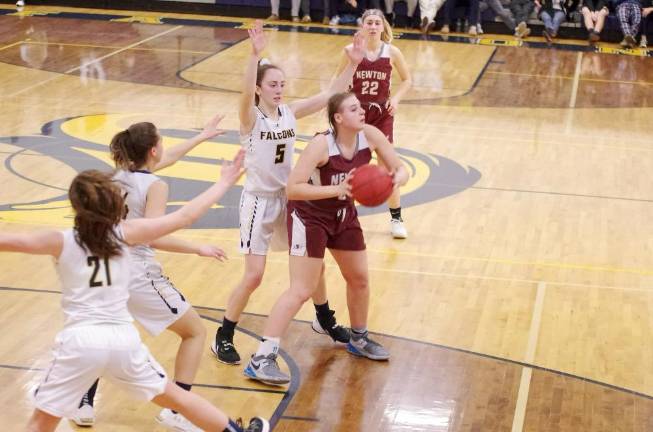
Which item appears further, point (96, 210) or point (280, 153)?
point (280, 153)

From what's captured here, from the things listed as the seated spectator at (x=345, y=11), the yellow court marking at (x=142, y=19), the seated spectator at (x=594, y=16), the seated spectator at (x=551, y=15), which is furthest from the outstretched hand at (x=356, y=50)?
the yellow court marking at (x=142, y=19)

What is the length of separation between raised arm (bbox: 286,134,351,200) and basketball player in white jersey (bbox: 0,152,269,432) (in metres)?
1.36

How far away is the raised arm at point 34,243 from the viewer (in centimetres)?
429

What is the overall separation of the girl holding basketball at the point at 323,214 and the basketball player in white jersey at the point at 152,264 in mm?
652

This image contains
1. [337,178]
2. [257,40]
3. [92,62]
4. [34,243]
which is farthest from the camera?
[92,62]

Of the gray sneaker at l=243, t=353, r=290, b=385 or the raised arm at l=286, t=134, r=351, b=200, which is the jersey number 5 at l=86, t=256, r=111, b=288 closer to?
the raised arm at l=286, t=134, r=351, b=200

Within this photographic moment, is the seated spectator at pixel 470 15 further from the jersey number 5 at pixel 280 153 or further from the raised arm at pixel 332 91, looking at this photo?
the jersey number 5 at pixel 280 153

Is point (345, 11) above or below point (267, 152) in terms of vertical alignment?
below

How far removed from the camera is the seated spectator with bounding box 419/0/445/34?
2092 cm

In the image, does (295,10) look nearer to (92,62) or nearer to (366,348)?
(92,62)

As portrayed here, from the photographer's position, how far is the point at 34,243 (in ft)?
14.3

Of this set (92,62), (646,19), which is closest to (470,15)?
(646,19)

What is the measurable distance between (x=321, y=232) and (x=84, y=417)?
1653 mm

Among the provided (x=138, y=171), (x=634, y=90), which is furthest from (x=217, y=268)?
(x=634, y=90)
